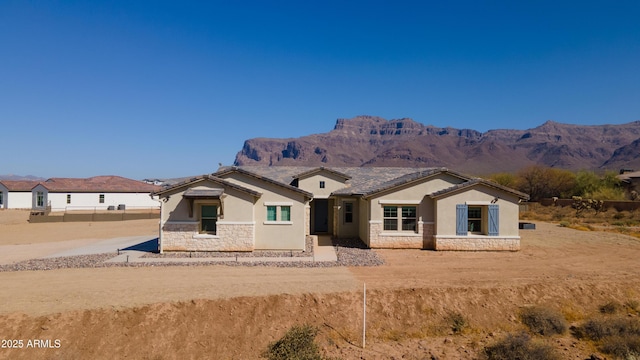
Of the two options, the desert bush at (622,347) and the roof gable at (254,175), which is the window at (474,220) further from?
the desert bush at (622,347)

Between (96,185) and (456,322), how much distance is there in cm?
4749

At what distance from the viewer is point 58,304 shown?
10352 millimetres

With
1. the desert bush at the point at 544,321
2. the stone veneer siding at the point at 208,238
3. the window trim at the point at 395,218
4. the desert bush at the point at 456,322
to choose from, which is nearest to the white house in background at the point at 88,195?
the stone veneer siding at the point at 208,238

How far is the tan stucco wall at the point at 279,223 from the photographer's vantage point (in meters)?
17.7

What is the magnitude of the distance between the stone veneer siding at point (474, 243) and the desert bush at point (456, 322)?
24.4ft

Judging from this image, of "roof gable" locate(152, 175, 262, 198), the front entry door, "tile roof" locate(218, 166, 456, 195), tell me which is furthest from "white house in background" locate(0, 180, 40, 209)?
the front entry door

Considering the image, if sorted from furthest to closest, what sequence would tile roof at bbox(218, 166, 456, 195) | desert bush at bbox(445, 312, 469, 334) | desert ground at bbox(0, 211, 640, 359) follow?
tile roof at bbox(218, 166, 456, 195) → desert bush at bbox(445, 312, 469, 334) → desert ground at bbox(0, 211, 640, 359)

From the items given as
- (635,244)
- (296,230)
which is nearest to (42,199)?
(296,230)

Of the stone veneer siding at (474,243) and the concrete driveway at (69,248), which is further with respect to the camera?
the stone veneer siding at (474,243)

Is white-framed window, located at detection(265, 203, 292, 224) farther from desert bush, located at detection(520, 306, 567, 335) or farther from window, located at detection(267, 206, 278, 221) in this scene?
desert bush, located at detection(520, 306, 567, 335)

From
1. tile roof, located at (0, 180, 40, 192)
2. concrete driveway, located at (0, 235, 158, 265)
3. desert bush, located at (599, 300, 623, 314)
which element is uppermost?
tile roof, located at (0, 180, 40, 192)

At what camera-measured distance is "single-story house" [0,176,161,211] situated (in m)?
42.9

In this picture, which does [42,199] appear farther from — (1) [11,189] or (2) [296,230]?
(2) [296,230]

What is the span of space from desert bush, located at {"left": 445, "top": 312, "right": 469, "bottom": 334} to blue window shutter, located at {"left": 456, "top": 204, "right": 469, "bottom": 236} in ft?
25.7
